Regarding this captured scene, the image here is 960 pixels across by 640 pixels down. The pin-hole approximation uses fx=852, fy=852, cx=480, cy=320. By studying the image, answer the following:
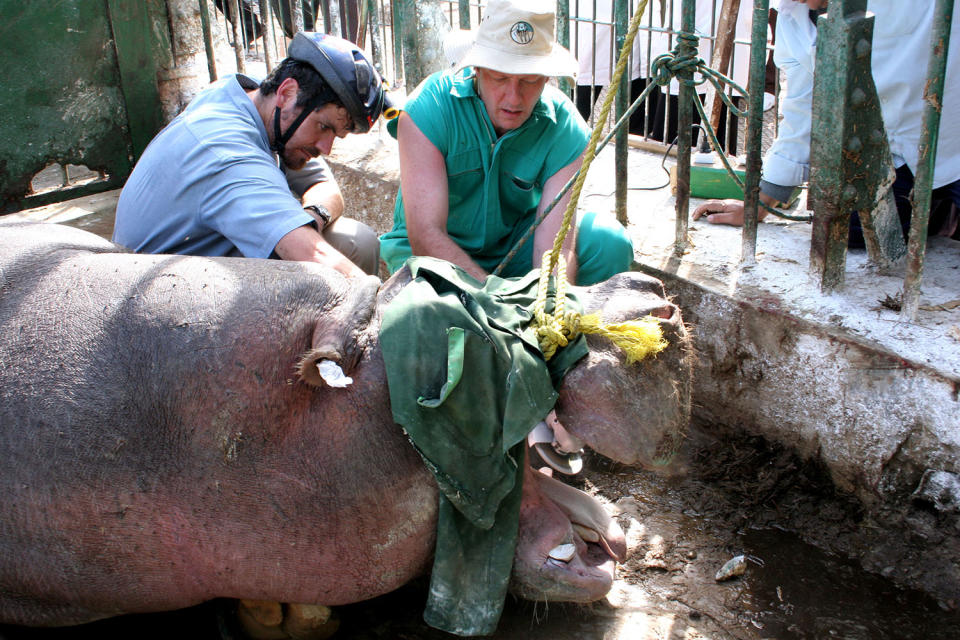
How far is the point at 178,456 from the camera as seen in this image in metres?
2.02

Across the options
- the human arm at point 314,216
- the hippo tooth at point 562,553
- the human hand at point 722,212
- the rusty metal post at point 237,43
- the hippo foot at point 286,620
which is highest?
the rusty metal post at point 237,43

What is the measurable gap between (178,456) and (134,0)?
4034 millimetres

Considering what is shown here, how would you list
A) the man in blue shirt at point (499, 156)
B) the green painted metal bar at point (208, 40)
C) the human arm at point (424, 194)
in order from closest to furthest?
the man in blue shirt at point (499, 156) < the human arm at point (424, 194) < the green painted metal bar at point (208, 40)

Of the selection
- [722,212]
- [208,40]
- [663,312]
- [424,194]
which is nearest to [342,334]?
[663,312]

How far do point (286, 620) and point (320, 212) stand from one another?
1826 millimetres

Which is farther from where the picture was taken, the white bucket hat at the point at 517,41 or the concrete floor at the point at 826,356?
the white bucket hat at the point at 517,41

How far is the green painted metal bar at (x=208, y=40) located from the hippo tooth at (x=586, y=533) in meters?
4.44

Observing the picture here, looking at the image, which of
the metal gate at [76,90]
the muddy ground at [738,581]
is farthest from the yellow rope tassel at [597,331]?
the metal gate at [76,90]

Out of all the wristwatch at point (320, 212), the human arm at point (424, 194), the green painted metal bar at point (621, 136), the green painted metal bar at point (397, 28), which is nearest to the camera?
the human arm at point (424, 194)

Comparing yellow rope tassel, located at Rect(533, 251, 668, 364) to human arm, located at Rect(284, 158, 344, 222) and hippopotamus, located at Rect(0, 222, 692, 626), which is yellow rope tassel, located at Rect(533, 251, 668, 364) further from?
human arm, located at Rect(284, 158, 344, 222)

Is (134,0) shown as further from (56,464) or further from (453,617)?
(453,617)

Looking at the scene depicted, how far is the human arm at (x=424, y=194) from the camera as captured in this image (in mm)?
2971

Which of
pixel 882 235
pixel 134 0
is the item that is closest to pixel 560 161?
pixel 882 235

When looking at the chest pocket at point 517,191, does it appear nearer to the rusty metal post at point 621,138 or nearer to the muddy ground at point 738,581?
the rusty metal post at point 621,138
